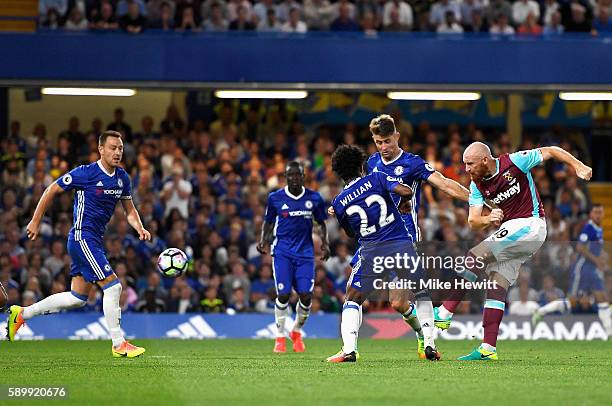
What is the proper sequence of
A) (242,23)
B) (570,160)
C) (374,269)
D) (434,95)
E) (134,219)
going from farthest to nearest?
(434,95), (242,23), (134,219), (374,269), (570,160)

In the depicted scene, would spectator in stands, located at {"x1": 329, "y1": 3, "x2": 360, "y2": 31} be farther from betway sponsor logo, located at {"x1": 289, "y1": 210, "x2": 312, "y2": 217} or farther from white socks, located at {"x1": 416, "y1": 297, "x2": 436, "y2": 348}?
white socks, located at {"x1": 416, "y1": 297, "x2": 436, "y2": 348}

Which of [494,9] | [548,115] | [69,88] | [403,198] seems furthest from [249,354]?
[548,115]

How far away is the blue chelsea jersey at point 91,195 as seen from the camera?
1343 centimetres

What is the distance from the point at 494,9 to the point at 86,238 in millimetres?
14033

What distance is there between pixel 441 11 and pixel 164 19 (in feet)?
19.0

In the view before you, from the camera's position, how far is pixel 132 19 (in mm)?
23609

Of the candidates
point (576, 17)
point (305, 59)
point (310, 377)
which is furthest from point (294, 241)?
point (576, 17)

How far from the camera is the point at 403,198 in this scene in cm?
1228

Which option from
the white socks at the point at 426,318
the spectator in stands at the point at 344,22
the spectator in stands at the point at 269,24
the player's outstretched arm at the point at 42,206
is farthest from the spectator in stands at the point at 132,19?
the white socks at the point at 426,318

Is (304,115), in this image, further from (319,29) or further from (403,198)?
(403,198)

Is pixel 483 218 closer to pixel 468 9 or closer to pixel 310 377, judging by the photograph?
pixel 310 377

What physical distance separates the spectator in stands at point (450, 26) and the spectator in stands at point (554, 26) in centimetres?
190

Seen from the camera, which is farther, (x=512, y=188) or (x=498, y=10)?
(x=498, y=10)

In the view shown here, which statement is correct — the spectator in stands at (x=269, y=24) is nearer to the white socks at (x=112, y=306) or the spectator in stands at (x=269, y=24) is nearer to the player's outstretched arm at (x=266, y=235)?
the player's outstretched arm at (x=266, y=235)
